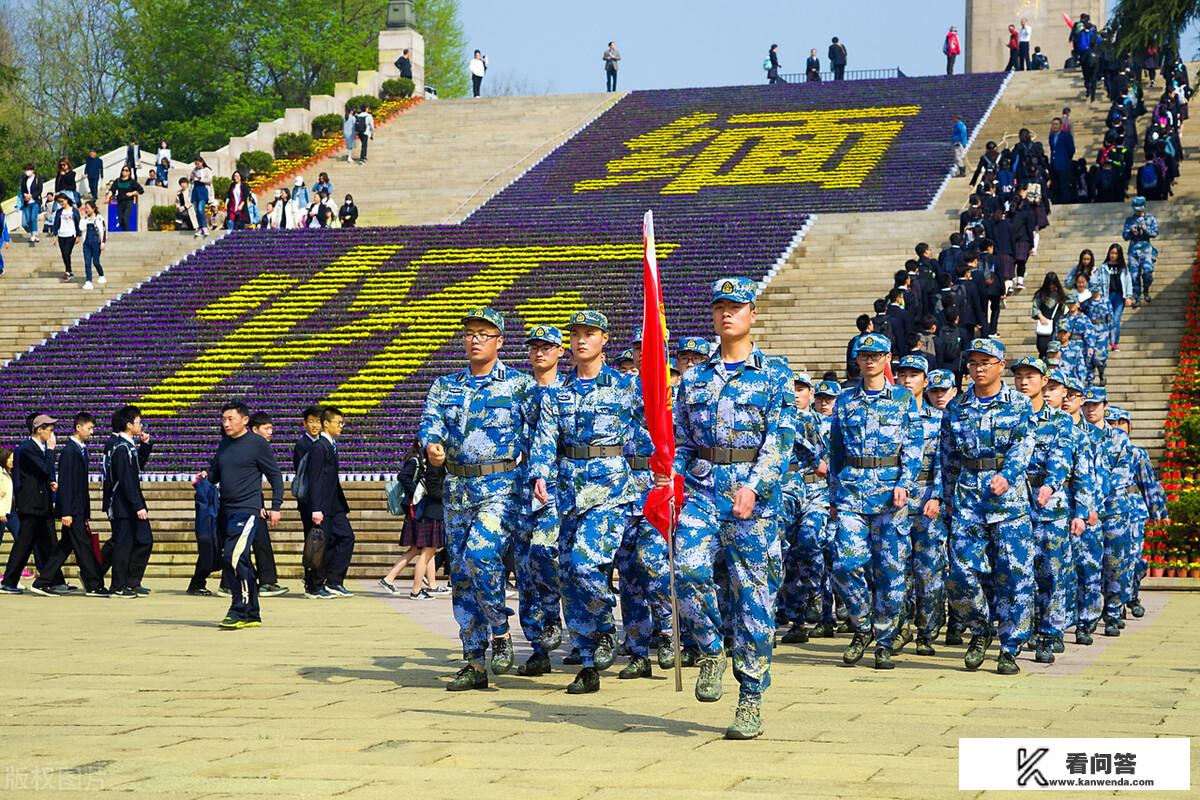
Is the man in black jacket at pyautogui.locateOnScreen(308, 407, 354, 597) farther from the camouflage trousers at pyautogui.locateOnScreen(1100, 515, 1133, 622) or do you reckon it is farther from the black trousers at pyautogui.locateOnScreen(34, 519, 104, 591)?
the camouflage trousers at pyautogui.locateOnScreen(1100, 515, 1133, 622)

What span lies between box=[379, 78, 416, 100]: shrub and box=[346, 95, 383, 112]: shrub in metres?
1.29

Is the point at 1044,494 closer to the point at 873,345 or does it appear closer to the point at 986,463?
the point at 986,463

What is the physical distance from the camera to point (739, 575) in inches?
329

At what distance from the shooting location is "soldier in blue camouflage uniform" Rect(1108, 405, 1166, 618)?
14584 millimetres

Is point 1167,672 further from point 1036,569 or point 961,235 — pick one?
point 961,235

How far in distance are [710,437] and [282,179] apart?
113 ft

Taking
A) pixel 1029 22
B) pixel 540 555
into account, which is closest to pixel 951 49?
pixel 1029 22

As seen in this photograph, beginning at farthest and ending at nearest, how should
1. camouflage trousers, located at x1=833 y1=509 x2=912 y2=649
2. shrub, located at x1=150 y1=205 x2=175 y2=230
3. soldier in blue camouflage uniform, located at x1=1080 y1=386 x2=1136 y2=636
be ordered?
shrub, located at x1=150 y1=205 x2=175 y2=230
soldier in blue camouflage uniform, located at x1=1080 y1=386 x2=1136 y2=636
camouflage trousers, located at x1=833 y1=509 x2=912 y2=649

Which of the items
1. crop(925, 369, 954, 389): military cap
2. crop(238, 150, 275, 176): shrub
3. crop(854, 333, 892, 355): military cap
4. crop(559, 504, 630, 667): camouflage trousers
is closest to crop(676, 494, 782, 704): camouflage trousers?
crop(559, 504, 630, 667): camouflage trousers

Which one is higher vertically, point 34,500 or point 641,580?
point 641,580

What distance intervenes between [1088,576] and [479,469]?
5.49 meters

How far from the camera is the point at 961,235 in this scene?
25203 mm

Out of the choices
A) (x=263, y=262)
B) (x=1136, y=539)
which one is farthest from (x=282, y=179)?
(x=1136, y=539)

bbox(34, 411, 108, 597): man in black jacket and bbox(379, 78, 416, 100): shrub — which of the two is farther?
bbox(379, 78, 416, 100): shrub
